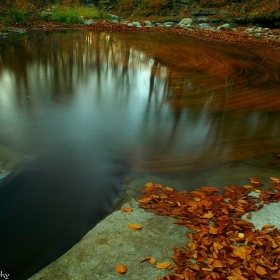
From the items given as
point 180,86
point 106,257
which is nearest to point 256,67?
point 180,86

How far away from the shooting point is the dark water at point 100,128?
8.31 ft

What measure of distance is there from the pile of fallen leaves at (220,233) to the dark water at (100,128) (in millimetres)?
607

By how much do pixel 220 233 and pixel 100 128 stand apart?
277 cm

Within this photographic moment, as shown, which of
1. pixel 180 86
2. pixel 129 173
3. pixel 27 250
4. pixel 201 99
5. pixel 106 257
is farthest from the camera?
pixel 180 86

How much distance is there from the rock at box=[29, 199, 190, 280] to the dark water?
0.27 m

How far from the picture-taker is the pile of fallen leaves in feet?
5.79

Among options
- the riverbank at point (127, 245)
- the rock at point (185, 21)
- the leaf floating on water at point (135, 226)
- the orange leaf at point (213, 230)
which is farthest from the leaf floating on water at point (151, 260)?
the rock at point (185, 21)

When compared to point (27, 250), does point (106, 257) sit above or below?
above

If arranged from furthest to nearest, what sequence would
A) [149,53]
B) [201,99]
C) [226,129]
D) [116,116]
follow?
[149,53] → [201,99] → [116,116] → [226,129]

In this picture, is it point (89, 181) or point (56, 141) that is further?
point (56, 141)

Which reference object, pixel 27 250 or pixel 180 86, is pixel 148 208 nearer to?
pixel 27 250

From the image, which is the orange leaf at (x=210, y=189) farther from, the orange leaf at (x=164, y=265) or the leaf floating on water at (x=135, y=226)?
the orange leaf at (x=164, y=265)

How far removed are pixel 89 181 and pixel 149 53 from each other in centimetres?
812

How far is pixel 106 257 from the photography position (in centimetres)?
194
